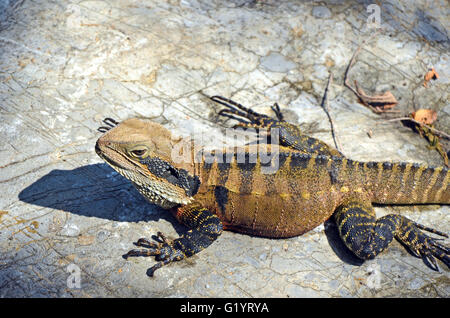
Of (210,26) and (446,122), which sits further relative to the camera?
(210,26)

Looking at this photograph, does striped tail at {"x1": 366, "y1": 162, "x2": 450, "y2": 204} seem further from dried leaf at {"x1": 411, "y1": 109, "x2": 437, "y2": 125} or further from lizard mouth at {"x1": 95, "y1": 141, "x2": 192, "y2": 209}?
lizard mouth at {"x1": 95, "y1": 141, "x2": 192, "y2": 209}

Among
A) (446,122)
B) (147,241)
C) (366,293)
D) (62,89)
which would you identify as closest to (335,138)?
(446,122)

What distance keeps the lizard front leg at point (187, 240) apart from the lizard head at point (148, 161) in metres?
0.18

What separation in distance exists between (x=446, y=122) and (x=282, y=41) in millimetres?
2748

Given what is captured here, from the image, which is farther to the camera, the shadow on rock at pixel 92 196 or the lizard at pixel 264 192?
the shadow on rock at pixel 92 196

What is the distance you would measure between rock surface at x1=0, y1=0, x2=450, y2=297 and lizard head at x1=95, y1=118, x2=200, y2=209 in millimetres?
489

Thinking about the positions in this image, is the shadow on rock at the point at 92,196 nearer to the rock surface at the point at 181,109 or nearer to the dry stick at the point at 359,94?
the rock surface at the point at 181,109

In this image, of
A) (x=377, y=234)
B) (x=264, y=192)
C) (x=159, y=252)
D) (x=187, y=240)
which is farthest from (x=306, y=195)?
(x=159, y=252)

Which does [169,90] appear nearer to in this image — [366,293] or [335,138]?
[335,138]

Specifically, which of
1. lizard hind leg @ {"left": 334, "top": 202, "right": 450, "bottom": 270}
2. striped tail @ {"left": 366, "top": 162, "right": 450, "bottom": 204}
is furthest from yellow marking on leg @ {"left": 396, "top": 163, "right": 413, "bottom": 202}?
lizard hind leg @ {"left": 334, "top": 202, "right": 450, "bottom": 270}

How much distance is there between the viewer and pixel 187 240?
418 centimetres

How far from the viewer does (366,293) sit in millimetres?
4078

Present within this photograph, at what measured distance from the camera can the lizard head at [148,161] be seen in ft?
13.2

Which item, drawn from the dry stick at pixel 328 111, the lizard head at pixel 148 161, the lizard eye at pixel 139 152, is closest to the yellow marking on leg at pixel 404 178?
the dry stick at pixel 328 111
